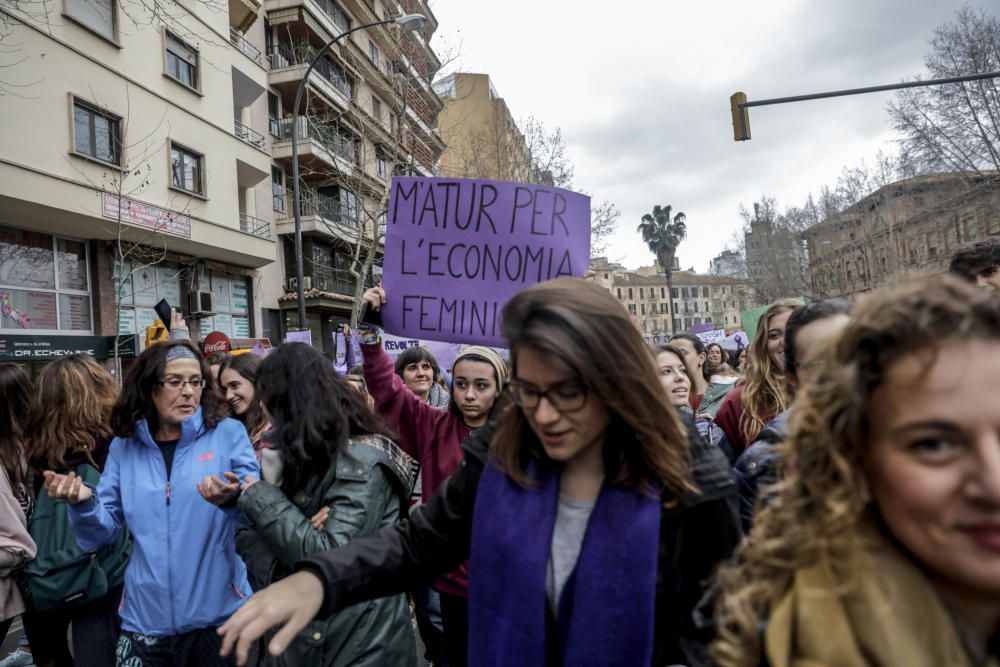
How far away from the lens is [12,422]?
3250mm

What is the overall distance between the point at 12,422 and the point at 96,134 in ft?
41.9

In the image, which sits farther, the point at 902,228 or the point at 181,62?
the point at 902,228

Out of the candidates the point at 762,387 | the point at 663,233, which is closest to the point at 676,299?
the point at 663,233

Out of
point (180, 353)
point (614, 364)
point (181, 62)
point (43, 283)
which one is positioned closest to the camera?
point (614, 364)

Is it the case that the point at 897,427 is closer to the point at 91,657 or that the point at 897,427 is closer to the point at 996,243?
the point at 996,243

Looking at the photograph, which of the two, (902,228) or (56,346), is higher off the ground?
(902,228)

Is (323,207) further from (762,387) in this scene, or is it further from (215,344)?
(762,387)

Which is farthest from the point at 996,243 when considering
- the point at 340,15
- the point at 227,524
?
the point at 340,15

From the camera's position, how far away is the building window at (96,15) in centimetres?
1260

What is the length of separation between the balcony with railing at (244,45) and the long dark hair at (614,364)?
19.6m

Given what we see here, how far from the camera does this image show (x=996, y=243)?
2.97 m

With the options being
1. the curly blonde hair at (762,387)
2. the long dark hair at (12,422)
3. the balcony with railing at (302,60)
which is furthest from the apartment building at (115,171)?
the curly blonde hair at (762,387)

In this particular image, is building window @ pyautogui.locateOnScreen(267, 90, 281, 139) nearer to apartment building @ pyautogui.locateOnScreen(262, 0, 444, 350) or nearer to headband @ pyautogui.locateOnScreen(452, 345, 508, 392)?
apartment building @ pyautogui.locateOnScreen(262, 0, 444, 350)

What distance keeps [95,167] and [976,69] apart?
2110cm
